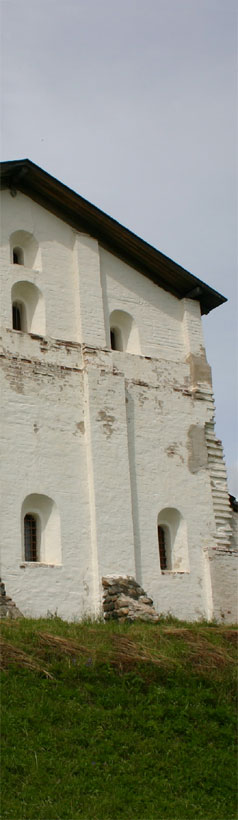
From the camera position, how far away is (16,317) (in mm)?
19938

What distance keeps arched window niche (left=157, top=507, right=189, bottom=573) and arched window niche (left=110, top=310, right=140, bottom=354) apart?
3.86 metres

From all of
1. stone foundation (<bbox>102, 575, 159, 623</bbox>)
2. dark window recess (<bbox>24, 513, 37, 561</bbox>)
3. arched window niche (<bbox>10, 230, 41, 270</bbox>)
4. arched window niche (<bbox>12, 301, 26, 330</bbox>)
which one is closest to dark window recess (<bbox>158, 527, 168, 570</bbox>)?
stone foundation (<bbox>102, 575, 159, 623</bbox>)

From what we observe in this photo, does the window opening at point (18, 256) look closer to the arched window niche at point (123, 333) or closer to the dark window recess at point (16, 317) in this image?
the dark window recess at point (16, 317)

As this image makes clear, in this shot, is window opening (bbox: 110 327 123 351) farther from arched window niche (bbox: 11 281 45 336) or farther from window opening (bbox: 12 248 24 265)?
window opening (bbox: 12 248 24 265)

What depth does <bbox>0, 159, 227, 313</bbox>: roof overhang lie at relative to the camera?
1997 centimetres

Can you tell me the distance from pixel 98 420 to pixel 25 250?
4293 millimetres

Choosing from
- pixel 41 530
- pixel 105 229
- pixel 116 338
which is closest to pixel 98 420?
pixel 41 530

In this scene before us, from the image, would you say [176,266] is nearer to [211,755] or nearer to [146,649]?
[146,649]

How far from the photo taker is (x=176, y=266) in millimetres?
21672

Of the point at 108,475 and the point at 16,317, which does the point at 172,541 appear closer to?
the point at 108,475

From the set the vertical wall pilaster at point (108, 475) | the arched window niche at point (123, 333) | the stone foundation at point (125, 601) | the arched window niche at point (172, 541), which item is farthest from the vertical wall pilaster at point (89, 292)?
the stone foundation at point (125, 601)

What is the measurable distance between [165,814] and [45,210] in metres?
14.4

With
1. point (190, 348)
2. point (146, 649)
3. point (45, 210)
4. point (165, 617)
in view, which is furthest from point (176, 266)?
point (146, 649)

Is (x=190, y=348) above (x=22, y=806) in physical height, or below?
above
